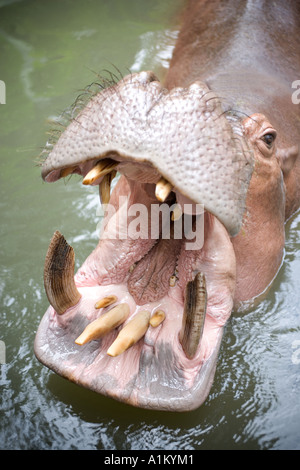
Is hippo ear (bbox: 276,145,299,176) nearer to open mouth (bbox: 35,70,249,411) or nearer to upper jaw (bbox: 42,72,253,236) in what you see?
open mouth (bbox: 35,70,249,411)

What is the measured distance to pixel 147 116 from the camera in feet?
6.35

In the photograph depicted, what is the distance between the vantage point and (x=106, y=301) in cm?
247

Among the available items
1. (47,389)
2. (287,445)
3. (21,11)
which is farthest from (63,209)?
(21,11)

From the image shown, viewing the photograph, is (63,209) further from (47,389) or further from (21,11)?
(21,11)

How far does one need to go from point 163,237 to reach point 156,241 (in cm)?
5

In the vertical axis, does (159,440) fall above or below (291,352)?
below

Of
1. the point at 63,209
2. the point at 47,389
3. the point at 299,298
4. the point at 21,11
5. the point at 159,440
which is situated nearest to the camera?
the point at 159,440

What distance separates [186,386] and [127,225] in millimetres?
860

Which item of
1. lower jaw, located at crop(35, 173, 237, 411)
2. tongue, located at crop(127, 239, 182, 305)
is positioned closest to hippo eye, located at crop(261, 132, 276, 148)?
tongue, located at crop(127, 239, 182, 305)

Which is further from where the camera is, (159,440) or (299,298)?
(299,298)

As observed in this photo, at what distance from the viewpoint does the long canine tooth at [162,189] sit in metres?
1.86

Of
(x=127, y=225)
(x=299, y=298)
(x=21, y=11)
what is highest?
(x=21, y=11)

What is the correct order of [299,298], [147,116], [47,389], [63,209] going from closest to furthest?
[147,116], [47,389], [299,298], [63,209]

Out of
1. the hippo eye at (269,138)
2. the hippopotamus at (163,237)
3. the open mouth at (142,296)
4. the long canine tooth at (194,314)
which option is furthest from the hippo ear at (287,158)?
the long canine tooth at (194,314)
